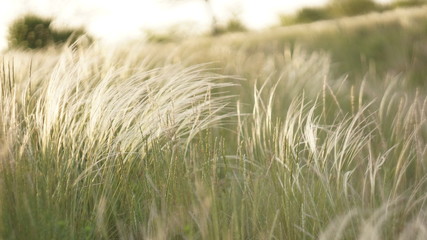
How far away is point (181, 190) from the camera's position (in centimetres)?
188

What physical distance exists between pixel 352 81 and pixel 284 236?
11.9 ft

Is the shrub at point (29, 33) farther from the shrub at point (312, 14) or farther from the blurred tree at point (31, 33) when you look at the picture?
the shrub at point (312, 14)

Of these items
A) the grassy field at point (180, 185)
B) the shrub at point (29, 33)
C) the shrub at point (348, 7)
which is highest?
the shrub at point (348, 7)

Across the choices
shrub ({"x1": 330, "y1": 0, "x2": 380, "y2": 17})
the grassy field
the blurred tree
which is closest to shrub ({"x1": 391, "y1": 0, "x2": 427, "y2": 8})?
shrub ({"x1": 330, "y1": 0, "x2": 380, "y2": 17})

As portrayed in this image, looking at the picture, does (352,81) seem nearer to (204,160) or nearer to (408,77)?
(408,77)

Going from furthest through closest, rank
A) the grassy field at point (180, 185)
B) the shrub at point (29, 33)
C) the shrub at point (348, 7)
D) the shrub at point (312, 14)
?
the shrub at point (312, 14) < the shrub at point (348, 7) < the shrub at point (29, 33) < the grassy field at point (180, 185)

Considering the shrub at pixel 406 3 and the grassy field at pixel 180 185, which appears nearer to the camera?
the grassy field at pixel 180 185

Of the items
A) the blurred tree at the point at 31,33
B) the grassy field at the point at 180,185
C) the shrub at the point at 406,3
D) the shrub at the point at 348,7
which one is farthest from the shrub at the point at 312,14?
the grassy field at the point at 180,185

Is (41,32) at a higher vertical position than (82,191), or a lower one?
higher

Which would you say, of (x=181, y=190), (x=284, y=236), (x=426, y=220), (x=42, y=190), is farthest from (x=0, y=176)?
(x=426, y=220)

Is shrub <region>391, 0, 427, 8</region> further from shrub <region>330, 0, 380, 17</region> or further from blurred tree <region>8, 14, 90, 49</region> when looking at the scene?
blurred tree <region>8, 14, 90, 49</region>

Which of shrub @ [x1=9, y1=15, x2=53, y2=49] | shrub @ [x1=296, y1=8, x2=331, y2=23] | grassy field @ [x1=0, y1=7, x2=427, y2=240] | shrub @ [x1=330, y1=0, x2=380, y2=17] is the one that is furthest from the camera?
shrub @ [x1=296, y1=8, x2=331, y2=23]

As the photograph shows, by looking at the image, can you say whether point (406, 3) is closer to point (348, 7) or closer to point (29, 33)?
point (348, 7)

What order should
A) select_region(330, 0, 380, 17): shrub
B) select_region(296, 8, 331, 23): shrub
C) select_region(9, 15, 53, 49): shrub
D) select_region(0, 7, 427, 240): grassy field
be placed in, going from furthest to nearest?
select_region(296, 8, 331, 23): shrub
select_region(330, 0, 380, 17): shrub
select_region(9, 15, 53, 49): shrub
select_region(0, 7, 427, 240): grassy field
